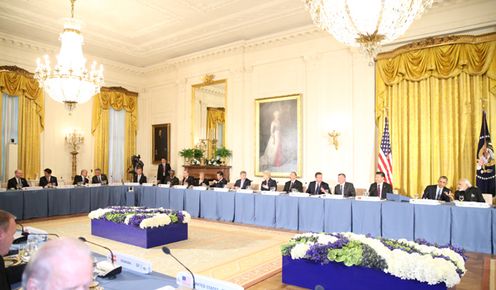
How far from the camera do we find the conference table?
5.71 metres

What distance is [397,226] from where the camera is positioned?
6250mm

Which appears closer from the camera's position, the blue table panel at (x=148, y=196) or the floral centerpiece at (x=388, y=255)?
the floral centerpiece at (x=388, y=255)

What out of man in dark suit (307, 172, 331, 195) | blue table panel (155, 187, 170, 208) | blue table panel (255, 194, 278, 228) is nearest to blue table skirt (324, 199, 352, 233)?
man in dark suit (307, 172, 331, 195)

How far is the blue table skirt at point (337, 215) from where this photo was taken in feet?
22.4

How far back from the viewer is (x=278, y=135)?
34.5 feet

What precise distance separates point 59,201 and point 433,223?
830cm

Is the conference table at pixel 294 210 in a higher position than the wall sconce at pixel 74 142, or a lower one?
lower

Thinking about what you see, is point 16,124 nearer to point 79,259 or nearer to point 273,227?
point 273,227

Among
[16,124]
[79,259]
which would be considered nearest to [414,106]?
[79,259]

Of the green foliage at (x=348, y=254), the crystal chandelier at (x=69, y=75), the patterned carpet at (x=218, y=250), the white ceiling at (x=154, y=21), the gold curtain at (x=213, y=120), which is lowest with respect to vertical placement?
the patterned carpet at (x=218, y=250)

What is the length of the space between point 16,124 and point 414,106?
430 inches

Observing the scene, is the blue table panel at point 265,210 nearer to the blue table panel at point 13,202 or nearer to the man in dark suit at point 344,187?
the man in dark suit at point 344,187

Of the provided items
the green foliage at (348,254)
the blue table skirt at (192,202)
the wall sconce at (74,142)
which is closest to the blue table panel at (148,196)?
the blue table skirt at (192,202)

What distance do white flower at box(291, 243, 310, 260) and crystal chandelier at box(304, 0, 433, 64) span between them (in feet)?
8.28
